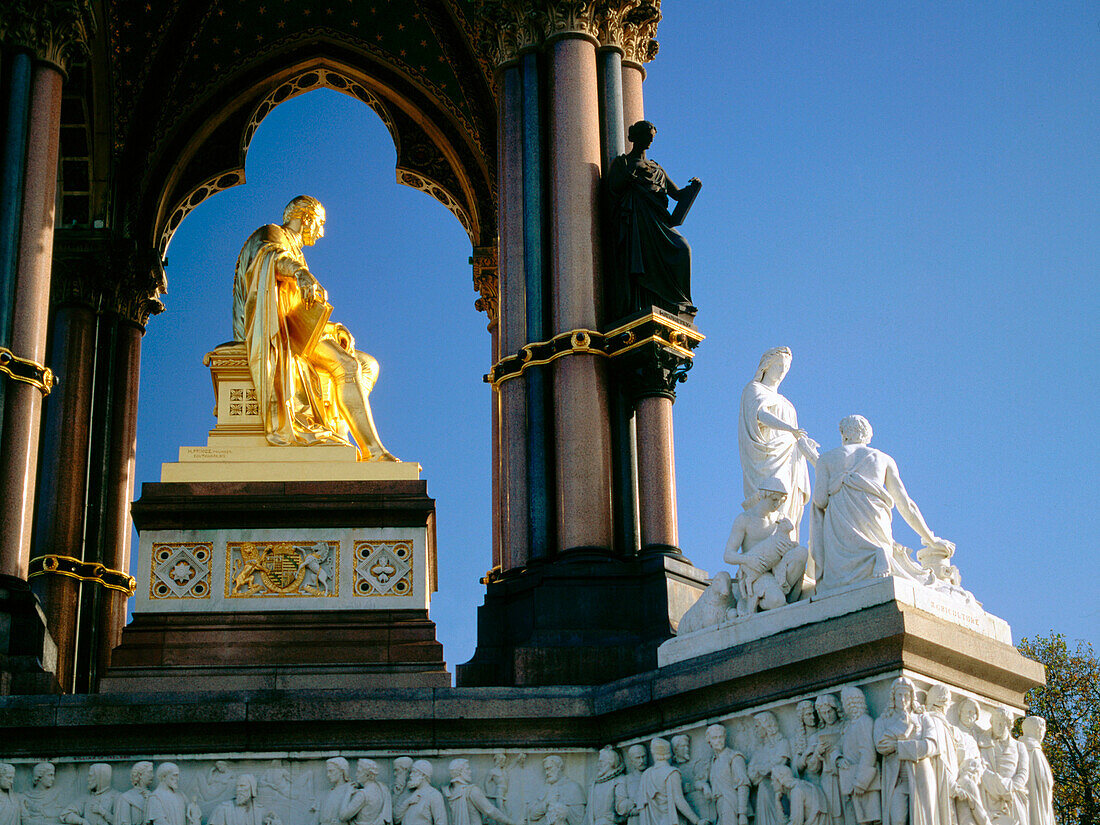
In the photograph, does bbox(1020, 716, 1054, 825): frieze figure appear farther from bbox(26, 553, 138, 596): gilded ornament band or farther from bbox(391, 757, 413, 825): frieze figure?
bbox(26, 553, 138, 596): gilded ornament band

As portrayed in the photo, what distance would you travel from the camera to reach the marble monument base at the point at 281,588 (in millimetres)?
17016

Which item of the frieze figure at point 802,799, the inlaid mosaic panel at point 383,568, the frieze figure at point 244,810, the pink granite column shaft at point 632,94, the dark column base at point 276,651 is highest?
the pink granite column shaft at point 632,94

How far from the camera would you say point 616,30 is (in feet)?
63.1

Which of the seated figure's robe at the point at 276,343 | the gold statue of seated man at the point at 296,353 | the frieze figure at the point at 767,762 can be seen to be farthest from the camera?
the gold statue of seated man at the point at 296,353

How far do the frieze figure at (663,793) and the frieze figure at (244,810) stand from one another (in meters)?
3.35

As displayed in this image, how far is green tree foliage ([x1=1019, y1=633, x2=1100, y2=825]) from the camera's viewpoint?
27.2 m

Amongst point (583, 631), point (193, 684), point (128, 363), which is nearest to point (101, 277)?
point (128, 363)

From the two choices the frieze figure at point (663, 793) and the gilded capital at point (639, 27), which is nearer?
the frieze figure at point (663, 793)

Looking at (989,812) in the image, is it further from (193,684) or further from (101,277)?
(101,277)

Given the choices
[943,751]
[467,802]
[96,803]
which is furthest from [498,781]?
[943,751]

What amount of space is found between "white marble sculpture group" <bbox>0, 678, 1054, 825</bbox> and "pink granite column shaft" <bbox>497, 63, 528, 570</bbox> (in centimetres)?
303

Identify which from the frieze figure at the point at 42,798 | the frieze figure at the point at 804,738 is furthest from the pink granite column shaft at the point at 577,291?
the frieze figure at the point at 42,798

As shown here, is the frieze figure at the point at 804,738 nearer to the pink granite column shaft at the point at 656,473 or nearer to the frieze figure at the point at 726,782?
the frieze figure at the point at 726,782

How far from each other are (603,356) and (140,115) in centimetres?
1089
